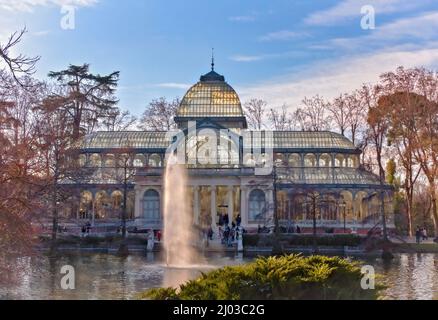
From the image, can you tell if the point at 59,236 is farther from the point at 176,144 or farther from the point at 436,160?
the point at 436,160

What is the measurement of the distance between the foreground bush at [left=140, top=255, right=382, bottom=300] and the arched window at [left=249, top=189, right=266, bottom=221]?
43.6 m

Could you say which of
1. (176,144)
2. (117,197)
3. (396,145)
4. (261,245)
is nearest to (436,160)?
(396,145)

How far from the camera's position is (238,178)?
5634 centimetres

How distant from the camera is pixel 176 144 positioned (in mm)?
59188

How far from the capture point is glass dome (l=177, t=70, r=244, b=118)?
6481 centimetres

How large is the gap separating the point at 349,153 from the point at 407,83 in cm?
1607

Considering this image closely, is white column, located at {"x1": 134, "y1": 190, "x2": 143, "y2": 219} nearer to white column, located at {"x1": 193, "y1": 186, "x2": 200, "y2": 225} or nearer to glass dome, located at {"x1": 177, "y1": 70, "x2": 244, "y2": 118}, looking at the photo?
white column, located at {"x1": 193, "y1": 186, "x2": 200, "y2": 225}

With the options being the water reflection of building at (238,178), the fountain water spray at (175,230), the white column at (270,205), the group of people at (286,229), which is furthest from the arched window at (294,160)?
the fountain water spray at (175,230)

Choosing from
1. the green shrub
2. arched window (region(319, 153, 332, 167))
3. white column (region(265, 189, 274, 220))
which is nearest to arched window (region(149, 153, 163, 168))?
white column (region(265, 189, 274, 220))

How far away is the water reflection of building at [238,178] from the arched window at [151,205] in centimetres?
10

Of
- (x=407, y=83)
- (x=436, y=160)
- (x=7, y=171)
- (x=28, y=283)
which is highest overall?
(x=407, y=83)

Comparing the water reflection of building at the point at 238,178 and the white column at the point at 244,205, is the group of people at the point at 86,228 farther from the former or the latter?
the white column at the point at 244,205

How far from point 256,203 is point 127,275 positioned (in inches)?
1227

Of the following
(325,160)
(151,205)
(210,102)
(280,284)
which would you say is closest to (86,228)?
(151,205)
